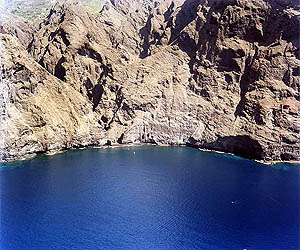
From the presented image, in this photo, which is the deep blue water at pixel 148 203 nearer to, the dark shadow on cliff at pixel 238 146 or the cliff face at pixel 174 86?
the dark shadow on cliff at pixel 238 146

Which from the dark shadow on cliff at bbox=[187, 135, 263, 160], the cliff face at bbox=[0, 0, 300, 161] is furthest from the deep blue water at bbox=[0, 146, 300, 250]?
the cliff face at bbox=[0, 0, 300, 161]

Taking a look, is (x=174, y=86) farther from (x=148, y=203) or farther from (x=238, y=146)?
(x=148, y=203)

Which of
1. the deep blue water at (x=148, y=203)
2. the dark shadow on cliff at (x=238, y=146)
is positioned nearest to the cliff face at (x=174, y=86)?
the dark shadow on cliff at (x=238, y=146)

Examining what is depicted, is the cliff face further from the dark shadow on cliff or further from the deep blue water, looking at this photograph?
the deep blue water

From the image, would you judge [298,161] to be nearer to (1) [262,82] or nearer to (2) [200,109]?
(1) [262,82]

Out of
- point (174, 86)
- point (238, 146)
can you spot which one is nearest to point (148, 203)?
point (238, 146)

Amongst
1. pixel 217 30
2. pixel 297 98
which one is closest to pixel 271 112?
pixel 297 98
